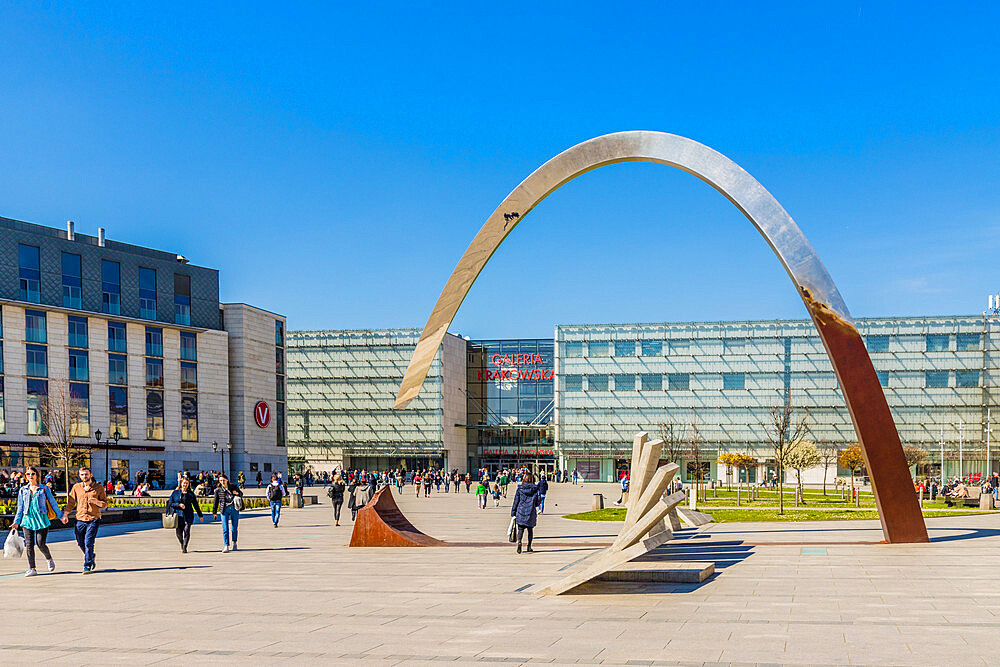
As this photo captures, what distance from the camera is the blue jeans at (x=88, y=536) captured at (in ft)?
49.8

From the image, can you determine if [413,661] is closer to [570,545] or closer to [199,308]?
[570,545]

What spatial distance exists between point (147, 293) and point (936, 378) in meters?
66.5

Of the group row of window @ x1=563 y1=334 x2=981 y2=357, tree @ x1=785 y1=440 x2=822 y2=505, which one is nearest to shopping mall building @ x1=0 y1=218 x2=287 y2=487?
row of window @ x1=563 y1=334 x2=981 y2=357

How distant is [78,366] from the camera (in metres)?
62.7

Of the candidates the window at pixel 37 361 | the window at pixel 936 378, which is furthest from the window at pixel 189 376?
the window at pixel 936 378

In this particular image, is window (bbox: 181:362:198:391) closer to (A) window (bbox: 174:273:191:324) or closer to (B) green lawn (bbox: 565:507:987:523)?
(A) window (bbox: 174:273:191:324)

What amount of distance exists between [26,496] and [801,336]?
77286 millimetres

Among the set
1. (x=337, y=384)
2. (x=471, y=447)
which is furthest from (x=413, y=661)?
(x=471, y=447)

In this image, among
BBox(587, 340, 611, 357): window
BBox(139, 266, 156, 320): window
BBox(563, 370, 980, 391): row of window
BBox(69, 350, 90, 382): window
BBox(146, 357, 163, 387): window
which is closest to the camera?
BBox(69, 350, 90, 382): window

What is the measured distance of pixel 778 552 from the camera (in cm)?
1691

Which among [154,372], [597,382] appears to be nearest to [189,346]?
[154,372]

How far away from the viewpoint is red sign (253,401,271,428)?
7925 centimetres

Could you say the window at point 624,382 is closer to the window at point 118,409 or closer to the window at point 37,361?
the window at point 118,409

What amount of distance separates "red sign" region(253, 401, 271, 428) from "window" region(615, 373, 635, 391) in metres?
33.3
